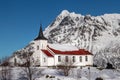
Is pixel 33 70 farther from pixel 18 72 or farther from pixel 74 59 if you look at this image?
pixel 74 59

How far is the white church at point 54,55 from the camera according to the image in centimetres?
9900

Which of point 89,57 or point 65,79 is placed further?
point 89,57

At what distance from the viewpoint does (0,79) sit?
2630 inches

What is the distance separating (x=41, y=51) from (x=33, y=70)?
1250 inches

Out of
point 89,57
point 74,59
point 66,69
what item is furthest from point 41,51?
point 66,69

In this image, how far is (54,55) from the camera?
99.1m

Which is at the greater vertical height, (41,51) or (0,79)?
(41,51)

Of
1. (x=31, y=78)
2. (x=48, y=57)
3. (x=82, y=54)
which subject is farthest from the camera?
(x=82, y=54)

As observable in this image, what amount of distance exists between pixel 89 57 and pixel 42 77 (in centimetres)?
4299

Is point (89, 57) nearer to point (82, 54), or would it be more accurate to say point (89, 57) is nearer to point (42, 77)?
point (82, 54)

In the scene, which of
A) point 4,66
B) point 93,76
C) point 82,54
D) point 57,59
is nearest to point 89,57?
point 82,54

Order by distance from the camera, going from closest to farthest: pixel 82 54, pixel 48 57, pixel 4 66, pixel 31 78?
pixel 31 78, pixel 4 66, pixel 48 57, pixel 82 54

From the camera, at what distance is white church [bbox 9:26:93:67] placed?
9900cm

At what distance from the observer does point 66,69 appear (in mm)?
75938
